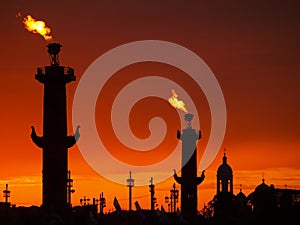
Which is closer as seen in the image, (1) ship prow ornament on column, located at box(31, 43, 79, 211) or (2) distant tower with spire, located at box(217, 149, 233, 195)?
(1) ship prow ornament on column, located at box(31, 43, 79, 211)

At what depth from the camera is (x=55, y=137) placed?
277 ft

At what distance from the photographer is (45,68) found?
85.2 m

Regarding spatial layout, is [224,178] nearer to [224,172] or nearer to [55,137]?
[224,172]

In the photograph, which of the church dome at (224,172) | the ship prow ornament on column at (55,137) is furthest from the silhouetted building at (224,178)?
the ship prow ornament on column at (55,137)

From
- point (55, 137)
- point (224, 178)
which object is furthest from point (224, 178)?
point (55, 137)

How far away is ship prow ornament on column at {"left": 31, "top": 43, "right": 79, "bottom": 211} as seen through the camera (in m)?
83.5

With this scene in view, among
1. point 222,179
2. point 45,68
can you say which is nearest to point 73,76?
point 45,68

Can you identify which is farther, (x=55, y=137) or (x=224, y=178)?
(x=224, y=178)

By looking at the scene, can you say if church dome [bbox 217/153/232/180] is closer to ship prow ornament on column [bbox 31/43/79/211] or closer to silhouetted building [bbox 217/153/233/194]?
silhouetted building [bbox 217/153/233/194]

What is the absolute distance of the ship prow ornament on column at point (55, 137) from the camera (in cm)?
8350

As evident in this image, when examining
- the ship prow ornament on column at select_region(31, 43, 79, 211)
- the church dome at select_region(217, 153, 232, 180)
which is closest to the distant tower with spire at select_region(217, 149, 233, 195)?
the church dome at select_region(217, 153, 232, 180)

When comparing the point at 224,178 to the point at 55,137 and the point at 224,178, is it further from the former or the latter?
the point at 55,137

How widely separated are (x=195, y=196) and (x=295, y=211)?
1318 cm

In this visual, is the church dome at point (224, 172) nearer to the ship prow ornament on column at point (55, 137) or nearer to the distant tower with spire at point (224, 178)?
the distant tower with spire at point (224, 178)
